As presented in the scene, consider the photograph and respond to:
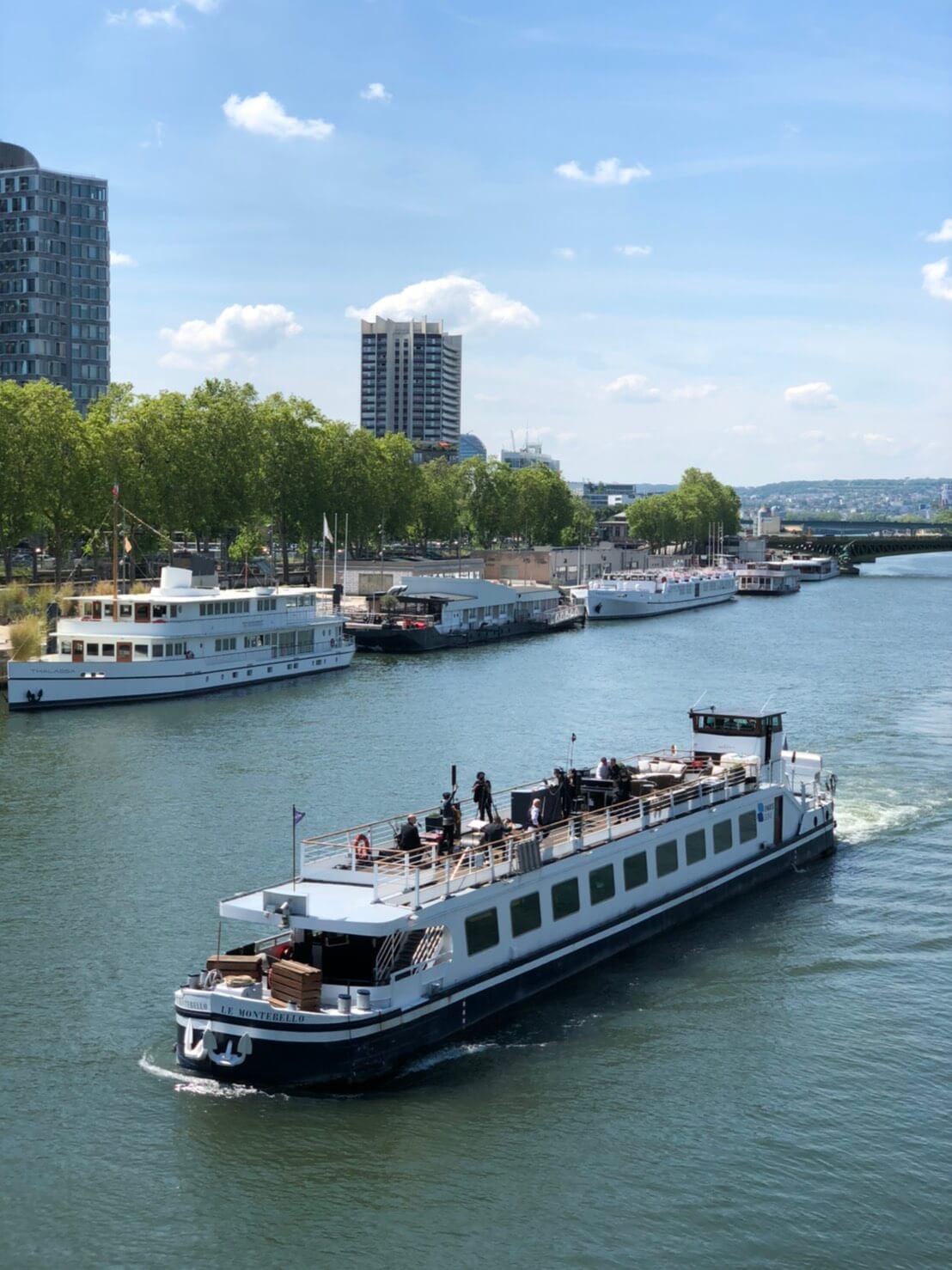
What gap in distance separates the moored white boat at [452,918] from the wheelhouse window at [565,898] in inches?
1.5

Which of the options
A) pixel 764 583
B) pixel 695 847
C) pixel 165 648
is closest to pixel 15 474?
pixel 165 648

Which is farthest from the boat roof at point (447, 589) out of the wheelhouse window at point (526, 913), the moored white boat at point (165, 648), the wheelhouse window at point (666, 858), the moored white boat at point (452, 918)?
the wheelhouse window at point (526, 913)

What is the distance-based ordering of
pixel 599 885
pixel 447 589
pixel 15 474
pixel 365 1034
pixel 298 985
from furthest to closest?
pixel 447 589 → pixel 15 474 → pixel 599 885 → pixel 365 1034 → pixel 298 985

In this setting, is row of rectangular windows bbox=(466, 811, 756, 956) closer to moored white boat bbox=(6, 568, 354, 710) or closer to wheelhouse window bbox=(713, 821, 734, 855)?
wheelhouse window bbox=(713, 821, 734, 855)

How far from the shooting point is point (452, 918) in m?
27.9

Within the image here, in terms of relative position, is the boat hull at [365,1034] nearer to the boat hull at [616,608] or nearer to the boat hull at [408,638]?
the boat hull at [408,638]

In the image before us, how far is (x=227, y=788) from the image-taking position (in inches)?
1976

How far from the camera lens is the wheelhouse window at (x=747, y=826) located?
129 ft

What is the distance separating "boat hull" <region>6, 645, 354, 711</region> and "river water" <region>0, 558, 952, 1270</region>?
1757 centimetres

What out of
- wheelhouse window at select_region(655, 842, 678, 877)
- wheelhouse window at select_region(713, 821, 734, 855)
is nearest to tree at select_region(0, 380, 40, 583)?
wheelhouse window at select_region(713, 821, 734, 855)

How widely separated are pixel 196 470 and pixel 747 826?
8219 centimetres

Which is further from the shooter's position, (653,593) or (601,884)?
(653,593)

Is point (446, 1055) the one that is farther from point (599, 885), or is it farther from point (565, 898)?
point (599, 885)

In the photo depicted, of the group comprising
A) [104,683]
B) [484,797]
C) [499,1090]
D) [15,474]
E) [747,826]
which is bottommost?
[499,1090]
